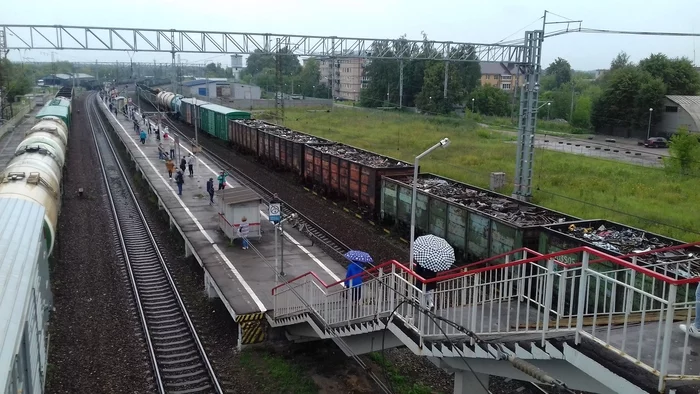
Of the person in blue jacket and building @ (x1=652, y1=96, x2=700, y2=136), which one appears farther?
building @ (x1=652, y1=96, x2=700, y2=136)

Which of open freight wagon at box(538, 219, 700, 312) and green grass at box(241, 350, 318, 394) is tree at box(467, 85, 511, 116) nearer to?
open freight wagon at box(538, 219, 700, 312)

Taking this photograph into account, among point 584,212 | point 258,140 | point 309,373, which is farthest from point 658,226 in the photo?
point 258,140

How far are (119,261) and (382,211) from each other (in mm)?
9100

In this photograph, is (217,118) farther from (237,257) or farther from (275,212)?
(275,212)

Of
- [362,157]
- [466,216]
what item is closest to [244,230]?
[466,216]

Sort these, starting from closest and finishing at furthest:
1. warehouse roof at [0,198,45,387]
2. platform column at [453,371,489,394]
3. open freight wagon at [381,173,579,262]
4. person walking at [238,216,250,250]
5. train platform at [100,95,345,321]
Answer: warehouse roof at [0,198,45,387] → platform column at [453,371,489,394] → train platform at [100,95,345,321] → open freight wagon at [381,173,579,262] → person walking at [238,216,250,250]

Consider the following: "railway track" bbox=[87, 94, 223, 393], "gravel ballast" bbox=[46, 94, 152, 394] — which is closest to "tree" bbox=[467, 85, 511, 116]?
"railway track" bbox=[87, 94, 223, 393]

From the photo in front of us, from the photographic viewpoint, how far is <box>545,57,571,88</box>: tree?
146750 mm

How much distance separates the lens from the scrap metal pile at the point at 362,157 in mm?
23875

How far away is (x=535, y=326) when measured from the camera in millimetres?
6914

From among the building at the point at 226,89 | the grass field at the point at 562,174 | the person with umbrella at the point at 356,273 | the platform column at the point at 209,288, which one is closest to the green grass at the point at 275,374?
the person with umbrella at the point at 356,273

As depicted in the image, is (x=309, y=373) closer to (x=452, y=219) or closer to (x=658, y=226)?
(x=452, y=219)

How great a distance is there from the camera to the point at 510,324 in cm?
718

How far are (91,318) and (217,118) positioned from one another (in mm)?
33644
